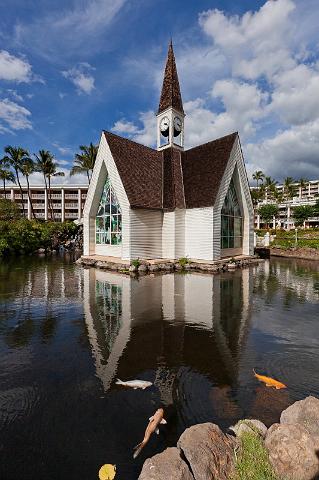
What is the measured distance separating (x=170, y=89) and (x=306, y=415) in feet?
87.8

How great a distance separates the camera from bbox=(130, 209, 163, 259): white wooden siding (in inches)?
730

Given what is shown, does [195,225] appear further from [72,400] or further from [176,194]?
[72,400]

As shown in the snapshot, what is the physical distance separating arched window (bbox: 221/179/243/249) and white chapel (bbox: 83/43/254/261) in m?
0.08

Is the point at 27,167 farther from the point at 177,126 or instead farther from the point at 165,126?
the point at 177,126

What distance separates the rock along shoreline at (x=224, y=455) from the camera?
9.01 ft

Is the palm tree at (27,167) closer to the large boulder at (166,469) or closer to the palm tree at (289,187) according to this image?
the large boulder at (166,469)

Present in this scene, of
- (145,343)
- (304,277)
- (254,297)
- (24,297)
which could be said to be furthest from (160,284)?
(304,277)

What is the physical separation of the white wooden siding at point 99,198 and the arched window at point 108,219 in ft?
1.56

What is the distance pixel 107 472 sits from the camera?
2.94 m

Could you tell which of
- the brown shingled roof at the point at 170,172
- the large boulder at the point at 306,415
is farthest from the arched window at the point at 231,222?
the large boulder at the point at 306,415

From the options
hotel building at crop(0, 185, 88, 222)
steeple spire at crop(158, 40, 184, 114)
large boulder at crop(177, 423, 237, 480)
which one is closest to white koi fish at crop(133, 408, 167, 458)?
large boulder at crop(177, 423, 237, 480)

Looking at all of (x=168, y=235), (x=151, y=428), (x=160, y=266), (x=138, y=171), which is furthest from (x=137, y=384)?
(x=138, y=171)

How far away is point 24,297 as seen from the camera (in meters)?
11.0

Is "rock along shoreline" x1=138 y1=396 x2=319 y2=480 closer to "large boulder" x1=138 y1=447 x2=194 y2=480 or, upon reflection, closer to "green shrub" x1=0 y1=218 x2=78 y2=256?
"large boulder" x1=138 y1=447 x2=194 y2=480
